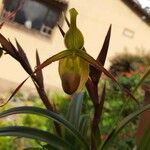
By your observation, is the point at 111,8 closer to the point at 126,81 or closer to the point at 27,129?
the point at 126,81

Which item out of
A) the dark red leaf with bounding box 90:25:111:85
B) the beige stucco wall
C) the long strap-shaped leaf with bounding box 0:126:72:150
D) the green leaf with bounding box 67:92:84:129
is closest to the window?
the beige stucco wall

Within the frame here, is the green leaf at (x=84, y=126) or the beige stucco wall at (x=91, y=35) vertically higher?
the green leaf at (x=84, y=126)

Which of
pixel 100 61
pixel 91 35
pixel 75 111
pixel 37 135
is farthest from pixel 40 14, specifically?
pixel 100 61

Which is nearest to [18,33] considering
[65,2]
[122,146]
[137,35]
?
[65,2]

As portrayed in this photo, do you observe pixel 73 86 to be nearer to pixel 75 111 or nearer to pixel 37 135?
pixel 37 135

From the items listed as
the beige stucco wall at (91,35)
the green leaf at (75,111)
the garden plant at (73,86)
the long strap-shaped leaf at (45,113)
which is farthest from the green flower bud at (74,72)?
the beige stucco wall at (91,35)

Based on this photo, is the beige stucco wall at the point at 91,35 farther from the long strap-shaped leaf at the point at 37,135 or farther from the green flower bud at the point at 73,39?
the green flower bud at the point at 73,39
